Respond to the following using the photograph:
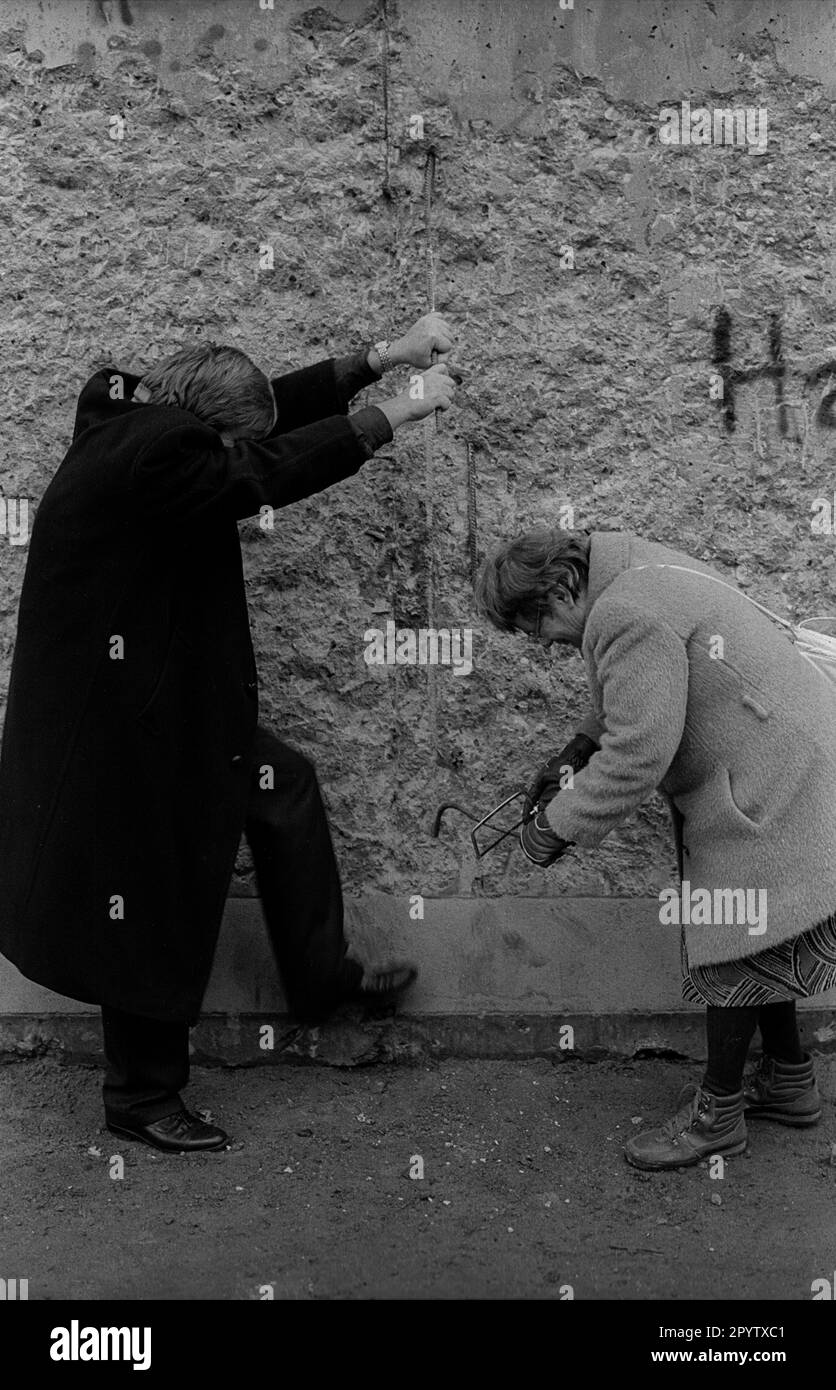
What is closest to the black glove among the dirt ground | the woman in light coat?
the woman in light coat

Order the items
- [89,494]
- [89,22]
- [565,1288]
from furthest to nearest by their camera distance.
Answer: [89,22], [89,494], [565,1288]

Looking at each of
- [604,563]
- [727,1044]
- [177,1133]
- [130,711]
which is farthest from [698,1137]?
[130,711]

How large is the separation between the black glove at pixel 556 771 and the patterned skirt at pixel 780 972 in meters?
0.51

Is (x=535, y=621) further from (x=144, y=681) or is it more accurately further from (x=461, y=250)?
(x=461, y=250)

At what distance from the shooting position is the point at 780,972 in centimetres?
313

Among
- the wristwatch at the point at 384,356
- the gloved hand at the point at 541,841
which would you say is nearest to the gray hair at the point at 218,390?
the wristwatch at the point at 384,356

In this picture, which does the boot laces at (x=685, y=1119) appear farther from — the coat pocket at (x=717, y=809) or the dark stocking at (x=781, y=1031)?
the coat pocket at (x=717, y=809)

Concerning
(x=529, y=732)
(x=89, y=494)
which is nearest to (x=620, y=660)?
(x=529, y=732)

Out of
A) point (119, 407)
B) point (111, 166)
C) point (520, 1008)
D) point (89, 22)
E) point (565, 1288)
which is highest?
point (89, 22)

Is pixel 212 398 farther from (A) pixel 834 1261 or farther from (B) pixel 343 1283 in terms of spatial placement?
(A) pixel 834 1261

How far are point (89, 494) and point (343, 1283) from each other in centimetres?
176

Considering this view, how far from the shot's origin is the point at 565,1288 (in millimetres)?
2916

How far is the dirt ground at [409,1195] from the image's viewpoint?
116 inches

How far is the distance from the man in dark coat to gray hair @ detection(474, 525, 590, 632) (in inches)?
16.4
